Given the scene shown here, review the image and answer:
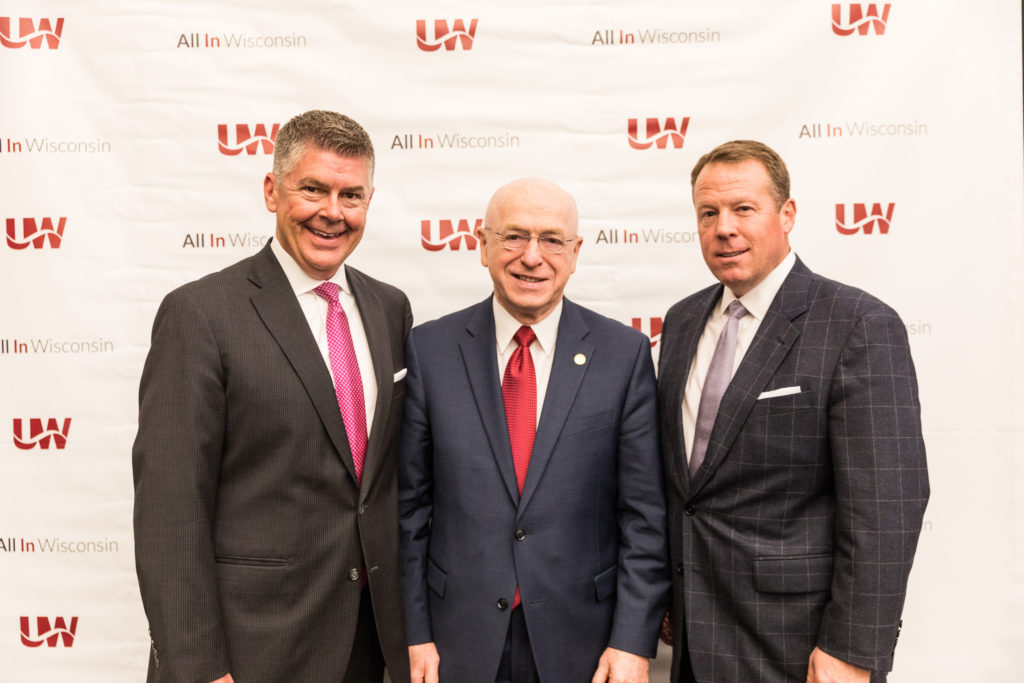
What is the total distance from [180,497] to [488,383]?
0.77 metres

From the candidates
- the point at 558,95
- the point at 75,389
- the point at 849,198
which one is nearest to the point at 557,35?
the point at 558,95

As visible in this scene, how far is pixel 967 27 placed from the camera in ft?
8.23

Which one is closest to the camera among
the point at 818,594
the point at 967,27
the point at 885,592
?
the point at 885,592

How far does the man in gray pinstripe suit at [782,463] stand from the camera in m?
1.64

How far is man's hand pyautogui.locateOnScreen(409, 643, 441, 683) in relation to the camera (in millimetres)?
1854

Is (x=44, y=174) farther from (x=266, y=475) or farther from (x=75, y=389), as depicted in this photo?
(x=266, y=475)

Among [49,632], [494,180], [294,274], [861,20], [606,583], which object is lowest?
[49,632]

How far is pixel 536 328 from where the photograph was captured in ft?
6.38

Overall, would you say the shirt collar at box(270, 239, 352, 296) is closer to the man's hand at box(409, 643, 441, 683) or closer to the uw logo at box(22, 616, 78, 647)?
the man's hand at box(409, 643, 441, 683)

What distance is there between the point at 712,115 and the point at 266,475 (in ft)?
6.27

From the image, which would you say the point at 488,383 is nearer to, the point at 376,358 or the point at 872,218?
the point at 376,358

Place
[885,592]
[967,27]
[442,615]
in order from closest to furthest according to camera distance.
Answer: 1. [885,592]
2. [442,615]
3. [967,27]

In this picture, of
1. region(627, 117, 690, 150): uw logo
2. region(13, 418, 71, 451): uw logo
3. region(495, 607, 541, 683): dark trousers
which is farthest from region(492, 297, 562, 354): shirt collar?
region(13, 418, 71, 451): uw logo

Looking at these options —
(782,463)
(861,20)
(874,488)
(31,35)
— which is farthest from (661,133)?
(31,35)
